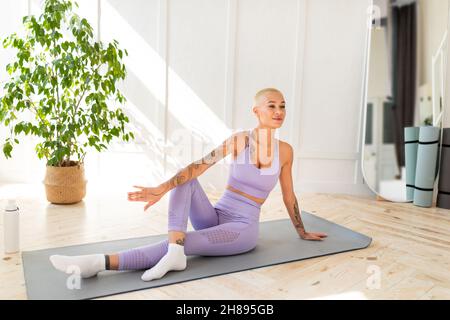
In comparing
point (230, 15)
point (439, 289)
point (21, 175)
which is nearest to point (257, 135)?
point (439, 289)

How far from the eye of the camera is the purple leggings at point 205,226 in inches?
78.0

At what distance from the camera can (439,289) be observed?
6.38 feet

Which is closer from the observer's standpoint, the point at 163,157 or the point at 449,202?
the point at 449,202

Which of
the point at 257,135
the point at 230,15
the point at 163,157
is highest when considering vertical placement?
the point at 230,15

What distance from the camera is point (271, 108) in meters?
2.16

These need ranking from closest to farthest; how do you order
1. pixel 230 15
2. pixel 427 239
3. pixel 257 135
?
pixel 257 135, pixel 427 239, pixel 230 15

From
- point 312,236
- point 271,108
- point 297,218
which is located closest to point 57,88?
point 271,108

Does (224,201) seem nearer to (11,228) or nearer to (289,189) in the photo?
(289,189)

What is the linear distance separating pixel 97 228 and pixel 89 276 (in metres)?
0.86

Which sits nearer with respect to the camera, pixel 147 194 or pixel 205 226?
pixel 147 194

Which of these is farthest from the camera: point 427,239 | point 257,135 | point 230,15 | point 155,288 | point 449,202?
point 230,15

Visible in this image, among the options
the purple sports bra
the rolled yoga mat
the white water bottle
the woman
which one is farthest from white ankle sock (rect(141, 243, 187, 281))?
the rolled yoga mat

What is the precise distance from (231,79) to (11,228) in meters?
2.26

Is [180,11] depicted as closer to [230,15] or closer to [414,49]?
[230,15]
